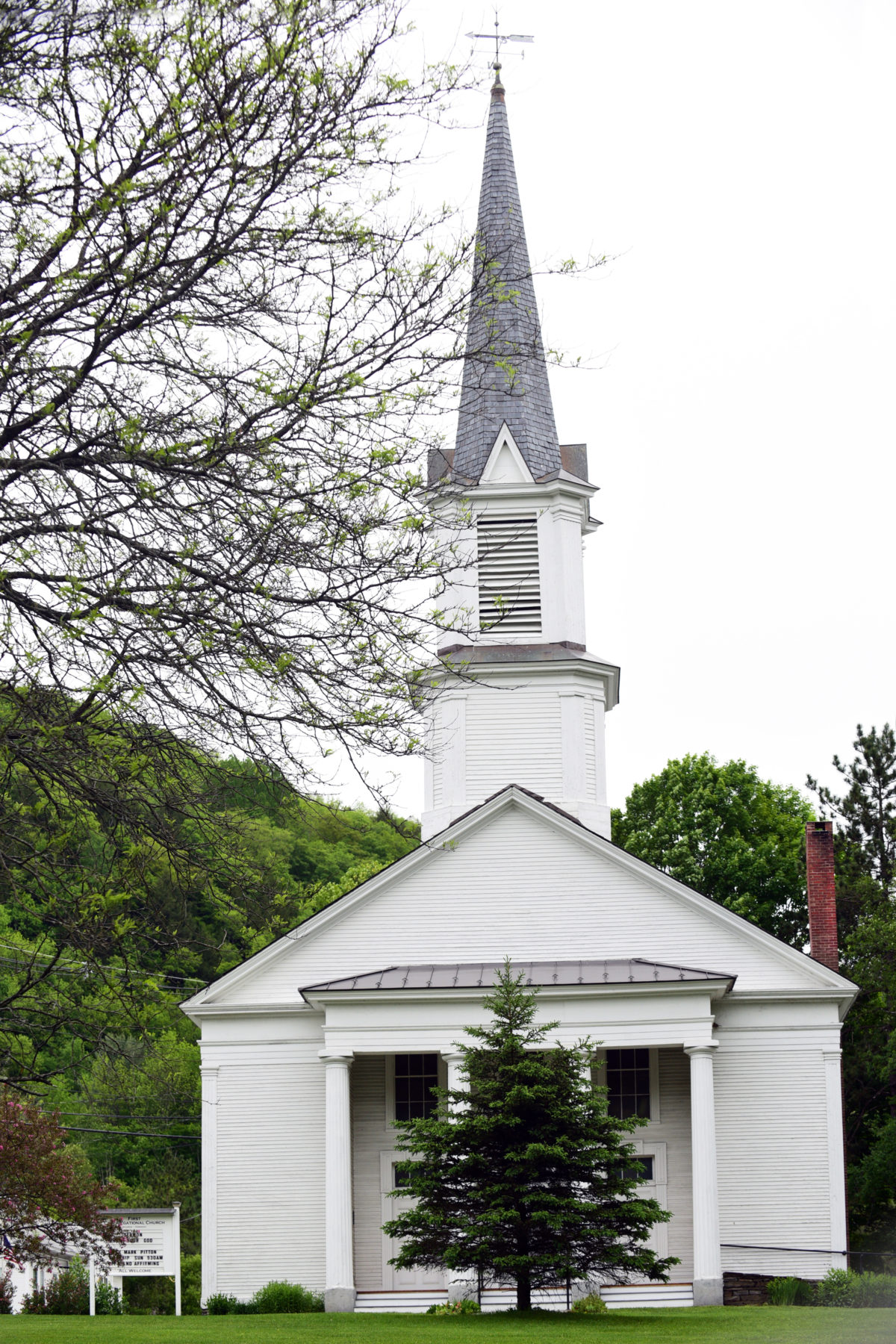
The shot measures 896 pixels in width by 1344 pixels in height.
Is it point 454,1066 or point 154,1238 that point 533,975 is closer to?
point 454,1066

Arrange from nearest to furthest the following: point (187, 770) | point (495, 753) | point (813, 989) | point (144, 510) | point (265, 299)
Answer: point (144, 510) → point (265, 299) → point (187, 770) → point (813, 989) → point (495, 753)

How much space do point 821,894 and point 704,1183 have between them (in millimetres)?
8220

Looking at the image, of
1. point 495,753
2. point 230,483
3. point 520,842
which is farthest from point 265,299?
point 495,753

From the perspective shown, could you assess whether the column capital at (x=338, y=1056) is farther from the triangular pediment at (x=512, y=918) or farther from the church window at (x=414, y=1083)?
the church window at (x=414, y=1083)

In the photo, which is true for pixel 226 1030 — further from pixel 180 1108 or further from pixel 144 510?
pixel 180 1108

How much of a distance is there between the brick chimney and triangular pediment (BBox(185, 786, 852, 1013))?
3957 millimetres

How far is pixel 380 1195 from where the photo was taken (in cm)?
2798

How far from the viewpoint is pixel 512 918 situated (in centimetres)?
2853

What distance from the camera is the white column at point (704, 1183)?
24.8m

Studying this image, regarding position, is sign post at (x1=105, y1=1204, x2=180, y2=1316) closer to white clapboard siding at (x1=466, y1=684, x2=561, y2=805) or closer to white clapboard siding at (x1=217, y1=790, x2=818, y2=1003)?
white clapboard siding at (x1=217, y1=790, x2=818, y2=1003)

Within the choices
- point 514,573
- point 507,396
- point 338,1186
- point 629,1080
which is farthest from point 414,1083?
point 507,396

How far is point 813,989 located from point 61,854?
1879 centimetres

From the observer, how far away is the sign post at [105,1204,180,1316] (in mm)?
23469

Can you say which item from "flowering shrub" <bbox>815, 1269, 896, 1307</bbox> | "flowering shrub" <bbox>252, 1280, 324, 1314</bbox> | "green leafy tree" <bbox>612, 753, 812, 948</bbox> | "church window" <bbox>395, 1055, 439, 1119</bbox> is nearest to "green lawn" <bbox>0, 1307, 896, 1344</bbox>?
"flowering shrub" <bbox>815, 1269, 896, 1307</bbox>
